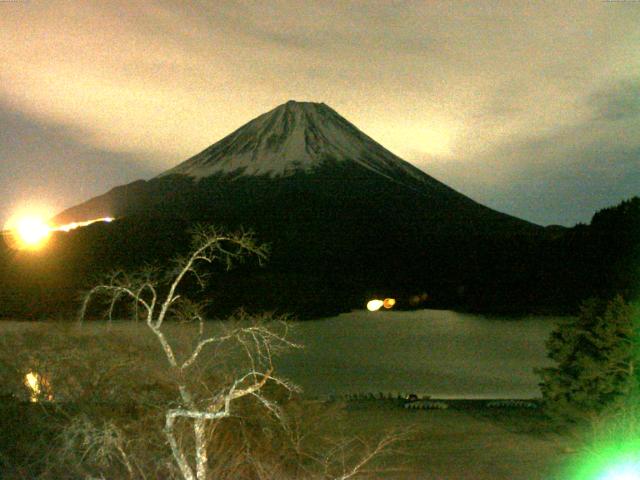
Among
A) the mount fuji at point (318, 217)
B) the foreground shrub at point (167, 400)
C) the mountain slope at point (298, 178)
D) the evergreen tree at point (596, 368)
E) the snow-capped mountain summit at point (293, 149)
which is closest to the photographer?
the foreground shrub at point (167, 400)

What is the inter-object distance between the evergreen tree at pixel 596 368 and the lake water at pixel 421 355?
4.50 m

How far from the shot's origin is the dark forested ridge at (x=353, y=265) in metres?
47.7

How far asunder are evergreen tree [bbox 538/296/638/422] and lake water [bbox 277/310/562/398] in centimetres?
450

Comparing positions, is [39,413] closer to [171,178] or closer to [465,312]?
[465,312]

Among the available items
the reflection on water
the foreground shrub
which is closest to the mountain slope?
the reflection on water

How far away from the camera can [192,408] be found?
18.0ft

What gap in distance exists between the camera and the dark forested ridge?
4769 centimetres

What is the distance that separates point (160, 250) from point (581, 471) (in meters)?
49.0

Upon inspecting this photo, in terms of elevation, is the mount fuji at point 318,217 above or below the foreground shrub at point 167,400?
above

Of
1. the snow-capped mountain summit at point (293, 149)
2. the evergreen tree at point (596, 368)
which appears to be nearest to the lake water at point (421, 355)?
the evergreen tree at point (596, 368)

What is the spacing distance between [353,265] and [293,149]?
3060 cm

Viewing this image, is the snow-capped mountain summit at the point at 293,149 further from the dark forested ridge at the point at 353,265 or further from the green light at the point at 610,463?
the green light at the point at 610,463

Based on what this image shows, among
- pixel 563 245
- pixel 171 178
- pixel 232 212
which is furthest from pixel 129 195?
pixel 563 245

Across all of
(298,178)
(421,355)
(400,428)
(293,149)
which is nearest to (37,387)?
(400,428)
